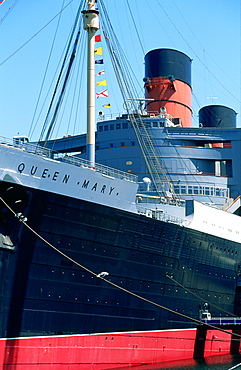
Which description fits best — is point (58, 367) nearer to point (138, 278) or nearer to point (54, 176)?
point (138, 278)

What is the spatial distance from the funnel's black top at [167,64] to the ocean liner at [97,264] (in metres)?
13.8

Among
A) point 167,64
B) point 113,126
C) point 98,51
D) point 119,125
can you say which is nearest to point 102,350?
point 98,51

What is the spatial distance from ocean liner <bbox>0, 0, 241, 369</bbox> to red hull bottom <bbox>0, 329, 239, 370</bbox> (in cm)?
4

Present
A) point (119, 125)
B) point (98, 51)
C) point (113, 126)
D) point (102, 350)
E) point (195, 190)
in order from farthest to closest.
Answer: point (113, 126), point (119, 125), point (195, 190), point (98, 51), point (102, 350)

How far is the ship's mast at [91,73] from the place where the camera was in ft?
65.1

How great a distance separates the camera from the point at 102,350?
17.8m

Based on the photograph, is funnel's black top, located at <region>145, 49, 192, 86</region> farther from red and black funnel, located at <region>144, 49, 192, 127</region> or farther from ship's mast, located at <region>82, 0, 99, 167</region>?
ship's mast, located at <region>82, 0, 99, 167</region>

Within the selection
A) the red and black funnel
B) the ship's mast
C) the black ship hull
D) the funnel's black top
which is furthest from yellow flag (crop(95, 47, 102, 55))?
the funnel's black top

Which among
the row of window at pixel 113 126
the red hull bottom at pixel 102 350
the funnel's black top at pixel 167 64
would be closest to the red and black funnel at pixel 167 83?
the funnel's black top at pixel 167 64

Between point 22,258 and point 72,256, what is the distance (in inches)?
75.7

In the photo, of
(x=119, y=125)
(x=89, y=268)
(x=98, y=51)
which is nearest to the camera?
(x=89, y=268)

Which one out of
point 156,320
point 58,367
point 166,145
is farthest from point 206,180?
point 58,367

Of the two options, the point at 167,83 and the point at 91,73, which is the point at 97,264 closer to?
the point at 91,73

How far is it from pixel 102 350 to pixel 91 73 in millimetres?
11268
